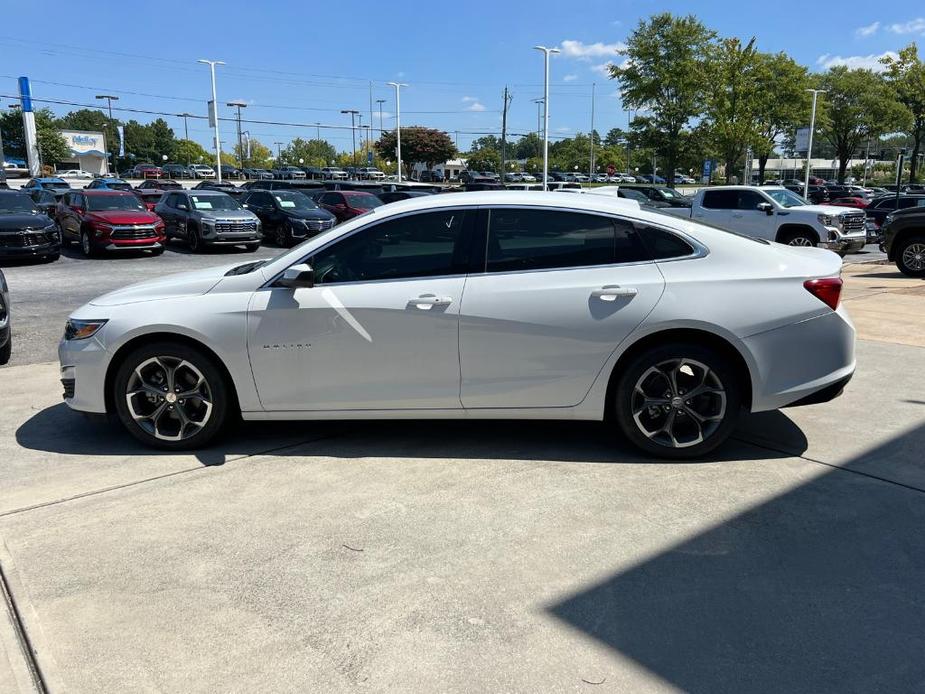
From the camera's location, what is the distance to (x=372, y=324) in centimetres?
445

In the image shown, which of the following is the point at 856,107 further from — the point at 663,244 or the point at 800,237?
the point at 663,244

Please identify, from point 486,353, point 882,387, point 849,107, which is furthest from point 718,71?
point 486,353

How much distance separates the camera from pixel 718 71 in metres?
38.9

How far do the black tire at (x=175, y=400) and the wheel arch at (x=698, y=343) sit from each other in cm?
246

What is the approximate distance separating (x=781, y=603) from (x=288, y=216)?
65.7 feet

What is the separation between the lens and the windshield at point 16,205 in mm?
16500

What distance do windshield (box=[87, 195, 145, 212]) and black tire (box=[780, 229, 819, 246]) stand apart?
15.9 m

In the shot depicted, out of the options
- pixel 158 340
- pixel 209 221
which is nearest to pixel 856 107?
pixel 209 221

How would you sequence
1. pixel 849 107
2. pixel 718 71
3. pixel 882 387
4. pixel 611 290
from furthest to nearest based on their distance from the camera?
pixel 849 107
pixel 718 71
pixel 882 387
pixel 611 290

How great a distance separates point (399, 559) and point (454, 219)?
7.02 ft

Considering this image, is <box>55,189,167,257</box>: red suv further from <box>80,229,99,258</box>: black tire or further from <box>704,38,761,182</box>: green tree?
<box>704,38,761,182</box>: green tree

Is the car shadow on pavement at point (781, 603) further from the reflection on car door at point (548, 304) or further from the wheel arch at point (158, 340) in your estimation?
the wheel arch at point (158, 340)

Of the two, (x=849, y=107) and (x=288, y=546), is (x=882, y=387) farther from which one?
(x=849, y=107)

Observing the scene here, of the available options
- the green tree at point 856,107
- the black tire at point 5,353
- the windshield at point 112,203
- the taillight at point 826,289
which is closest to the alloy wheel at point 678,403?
the taillight at point 826,289
